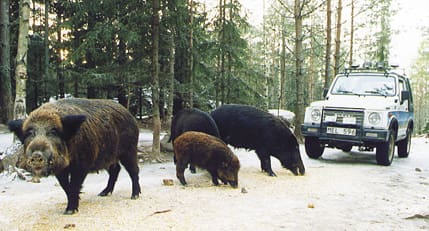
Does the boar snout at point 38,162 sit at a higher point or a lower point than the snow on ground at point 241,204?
higher

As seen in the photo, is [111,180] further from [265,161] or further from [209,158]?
[265,161]

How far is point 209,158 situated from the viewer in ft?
23.3

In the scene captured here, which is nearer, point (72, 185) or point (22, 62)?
point (72, 185)

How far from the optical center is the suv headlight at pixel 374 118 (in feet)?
32.9

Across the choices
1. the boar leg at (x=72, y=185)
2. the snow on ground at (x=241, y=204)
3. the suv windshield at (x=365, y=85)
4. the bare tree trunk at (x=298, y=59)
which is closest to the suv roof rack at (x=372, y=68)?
the suv windshield at (x=365, y=85)

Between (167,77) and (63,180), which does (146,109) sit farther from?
(63,180)

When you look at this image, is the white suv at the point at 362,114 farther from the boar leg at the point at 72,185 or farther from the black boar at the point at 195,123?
the boar leg at the point at 72,185

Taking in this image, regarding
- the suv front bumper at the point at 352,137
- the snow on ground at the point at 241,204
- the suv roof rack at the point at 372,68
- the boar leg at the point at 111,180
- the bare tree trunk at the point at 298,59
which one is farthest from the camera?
the bare tree trunk at the point at 298,59

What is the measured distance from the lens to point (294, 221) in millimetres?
4871

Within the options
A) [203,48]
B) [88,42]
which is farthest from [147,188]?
[203,48]

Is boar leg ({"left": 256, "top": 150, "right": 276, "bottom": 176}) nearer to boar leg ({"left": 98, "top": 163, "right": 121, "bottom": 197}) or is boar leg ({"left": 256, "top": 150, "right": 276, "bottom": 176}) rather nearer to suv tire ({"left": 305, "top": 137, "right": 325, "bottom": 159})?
suv tire ({"left": 305, "top": 137, "right": 325, "bottom": 159})

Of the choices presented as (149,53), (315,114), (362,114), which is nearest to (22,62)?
(149,53)

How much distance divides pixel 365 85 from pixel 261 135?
4.42m

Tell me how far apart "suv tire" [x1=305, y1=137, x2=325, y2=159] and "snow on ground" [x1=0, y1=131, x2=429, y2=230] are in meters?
2.40
